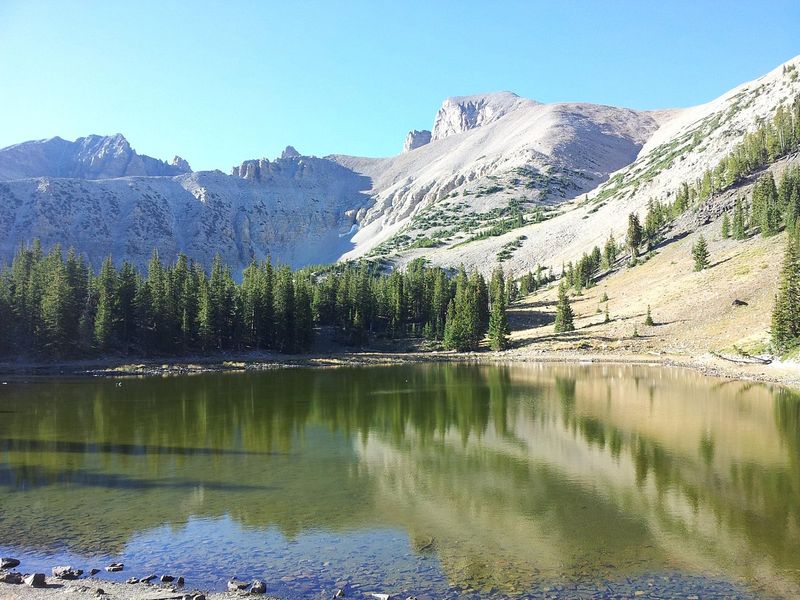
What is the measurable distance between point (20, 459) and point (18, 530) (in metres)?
11.7

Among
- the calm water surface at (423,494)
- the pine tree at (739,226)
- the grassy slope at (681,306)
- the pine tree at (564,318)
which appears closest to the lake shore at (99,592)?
the calm water surface at (423,494)

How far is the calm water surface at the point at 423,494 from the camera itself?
14.7 meters

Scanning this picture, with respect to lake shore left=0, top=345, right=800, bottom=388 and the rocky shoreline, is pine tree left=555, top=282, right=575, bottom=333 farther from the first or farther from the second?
the rocky shoreline

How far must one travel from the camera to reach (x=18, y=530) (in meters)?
Result: 17.8

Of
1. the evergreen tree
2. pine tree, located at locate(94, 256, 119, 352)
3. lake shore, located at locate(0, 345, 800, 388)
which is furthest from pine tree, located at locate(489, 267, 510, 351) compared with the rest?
pine tree, located at locate(94, 256, 119, 352)

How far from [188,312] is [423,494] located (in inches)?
3001

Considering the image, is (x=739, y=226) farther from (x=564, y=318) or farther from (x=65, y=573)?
(x=65, y=573)

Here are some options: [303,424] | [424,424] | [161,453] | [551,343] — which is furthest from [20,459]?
[551,343]

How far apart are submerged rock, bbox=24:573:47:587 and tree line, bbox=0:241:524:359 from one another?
Answer: 3008 inches

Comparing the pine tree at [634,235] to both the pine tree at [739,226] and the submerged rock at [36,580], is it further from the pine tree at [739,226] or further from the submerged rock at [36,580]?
the submerged rock at [36,580]

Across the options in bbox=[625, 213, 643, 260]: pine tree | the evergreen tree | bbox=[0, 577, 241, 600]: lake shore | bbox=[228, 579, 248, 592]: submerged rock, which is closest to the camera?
bbox=[0, 577, 241, 600]: lake shore

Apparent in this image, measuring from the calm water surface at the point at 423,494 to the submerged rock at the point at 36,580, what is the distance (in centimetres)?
199

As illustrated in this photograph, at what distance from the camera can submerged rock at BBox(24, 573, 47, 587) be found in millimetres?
13109

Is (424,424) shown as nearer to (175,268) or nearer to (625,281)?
(175,268)
